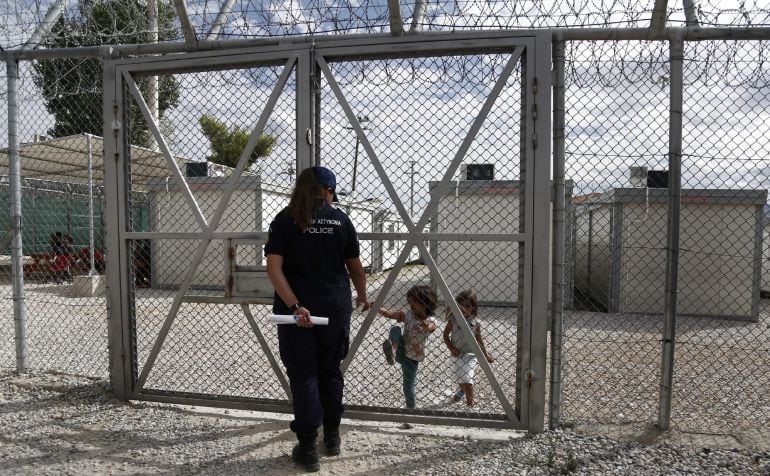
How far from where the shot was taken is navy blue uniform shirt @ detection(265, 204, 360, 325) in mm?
3096

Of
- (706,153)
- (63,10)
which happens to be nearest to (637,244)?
(706,153)

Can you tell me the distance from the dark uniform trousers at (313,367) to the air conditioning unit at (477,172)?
23.0 feet

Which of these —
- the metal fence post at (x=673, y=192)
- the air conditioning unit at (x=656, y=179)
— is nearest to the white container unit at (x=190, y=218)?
the air conditioning unit at (x=656, y=179)

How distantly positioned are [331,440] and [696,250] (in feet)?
29.0

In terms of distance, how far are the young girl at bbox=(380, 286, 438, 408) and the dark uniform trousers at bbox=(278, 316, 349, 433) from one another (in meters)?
0.72

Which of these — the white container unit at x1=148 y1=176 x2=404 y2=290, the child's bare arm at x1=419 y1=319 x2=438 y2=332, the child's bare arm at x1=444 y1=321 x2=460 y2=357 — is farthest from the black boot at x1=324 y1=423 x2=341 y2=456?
the white container unit at x1=148 y1=176 x2=404 y2=290

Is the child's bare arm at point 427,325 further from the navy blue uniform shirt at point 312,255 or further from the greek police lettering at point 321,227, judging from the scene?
the greek police lettering at point 321,227

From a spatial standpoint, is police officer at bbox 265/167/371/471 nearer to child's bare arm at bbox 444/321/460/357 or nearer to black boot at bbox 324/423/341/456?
black boot at bbox 324/423/341/456

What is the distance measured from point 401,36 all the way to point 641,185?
7.77 metres

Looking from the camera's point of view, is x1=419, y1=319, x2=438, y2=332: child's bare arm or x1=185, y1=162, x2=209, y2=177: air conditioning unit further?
x1=185, y1=162, x2=209, y2=177: air conditioning unit

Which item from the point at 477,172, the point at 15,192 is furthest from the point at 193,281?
the point at 477,172

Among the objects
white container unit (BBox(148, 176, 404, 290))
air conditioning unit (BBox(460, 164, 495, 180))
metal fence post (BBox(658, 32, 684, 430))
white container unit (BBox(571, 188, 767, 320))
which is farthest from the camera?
white container unit (BBox(148, 176, 404, 290))

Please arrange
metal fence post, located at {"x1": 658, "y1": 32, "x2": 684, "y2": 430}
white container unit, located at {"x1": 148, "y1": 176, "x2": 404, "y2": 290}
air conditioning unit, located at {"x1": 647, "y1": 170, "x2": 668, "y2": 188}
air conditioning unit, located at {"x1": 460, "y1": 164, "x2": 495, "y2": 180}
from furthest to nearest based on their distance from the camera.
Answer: white container unit, located at {"x1": 148, "y1": 176, "x2": 404, "y2": 290}
air conditioning unit, located at {"x1": 460, "y1": 164, "x2": 495, "y2": 180}
air conditioning unit, located at {"x1": 647, "y1": 170, "x2": 668, "y2": 188}
metal fence post, located at {"x1": 658, "y1": 32, "x2": 684, "y2": 430}

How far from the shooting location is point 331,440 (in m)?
3.32
